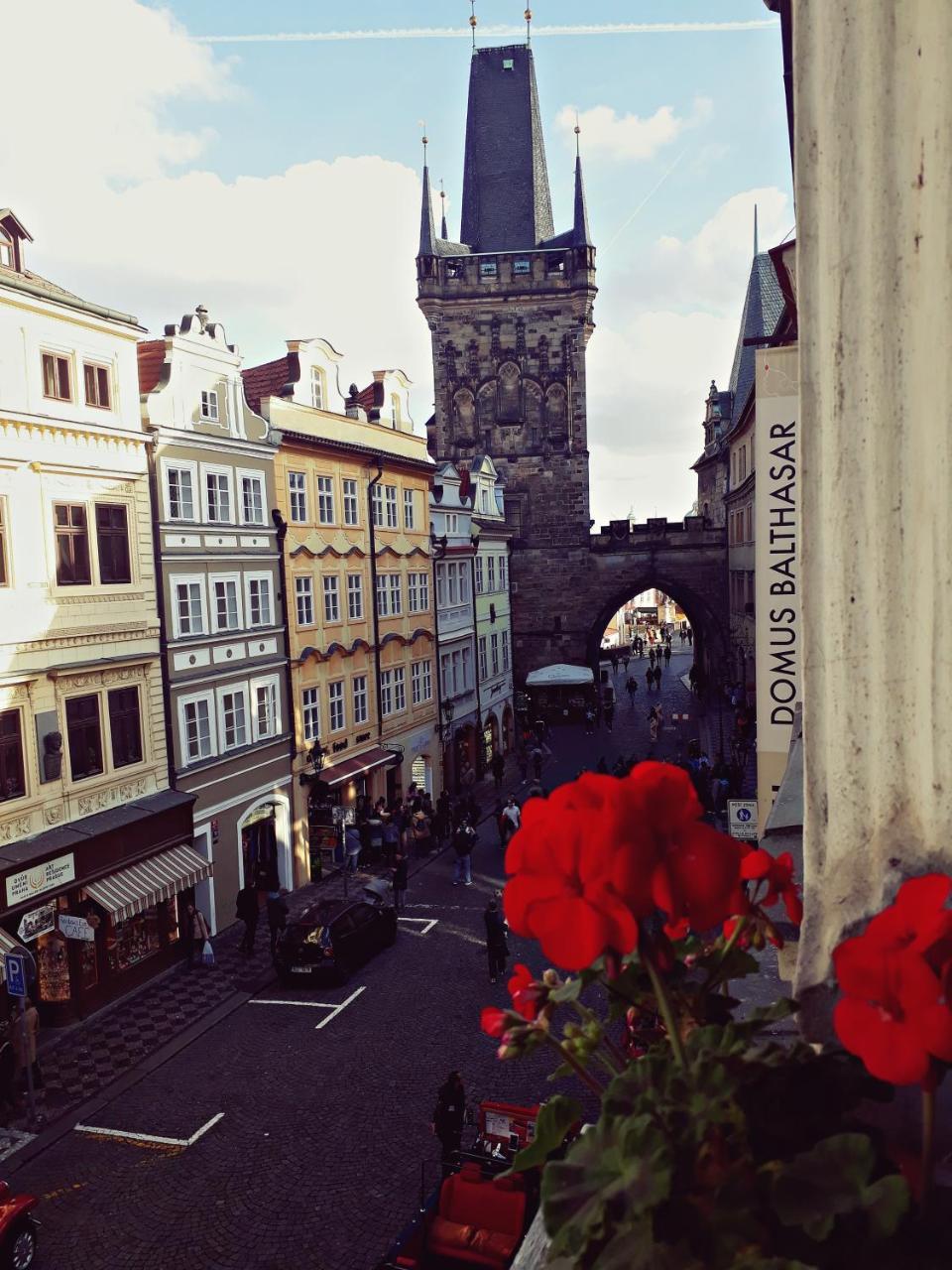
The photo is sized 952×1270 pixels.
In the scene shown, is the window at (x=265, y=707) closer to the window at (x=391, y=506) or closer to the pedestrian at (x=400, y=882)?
the pedestrian at (x=400, y=882)

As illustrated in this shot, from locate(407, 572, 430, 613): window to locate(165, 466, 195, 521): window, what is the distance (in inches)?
438

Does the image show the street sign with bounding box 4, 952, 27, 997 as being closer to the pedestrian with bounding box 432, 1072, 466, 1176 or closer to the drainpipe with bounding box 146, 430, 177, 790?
the pedestrian with bounding box 432, 1072, 466, 1176

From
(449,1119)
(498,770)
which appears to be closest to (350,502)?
(498,770)

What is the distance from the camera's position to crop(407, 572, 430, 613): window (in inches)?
1210

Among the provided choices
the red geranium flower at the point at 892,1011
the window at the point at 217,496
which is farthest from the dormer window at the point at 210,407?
the red geranium flower at the point at 892,1011

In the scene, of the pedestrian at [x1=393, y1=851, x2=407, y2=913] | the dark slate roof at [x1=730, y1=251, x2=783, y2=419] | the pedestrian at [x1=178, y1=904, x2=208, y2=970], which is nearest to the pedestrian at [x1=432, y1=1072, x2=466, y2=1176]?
the pedestrian at [x1=178, y1=904, x2=208, y2=970]

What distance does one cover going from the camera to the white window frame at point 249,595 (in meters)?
21.9

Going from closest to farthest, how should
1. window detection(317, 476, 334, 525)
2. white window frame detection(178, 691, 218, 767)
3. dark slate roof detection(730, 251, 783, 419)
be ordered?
1. white window frame detection(178, 691, 218, 767)
2. window detection(317, 476, 334, 525)
3. dark slate roof detection(730, 251, 783, 419)

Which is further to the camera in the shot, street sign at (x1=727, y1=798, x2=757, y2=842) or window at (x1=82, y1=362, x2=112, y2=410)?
window at (x1=82, y1=362, x2=112, y2=410)

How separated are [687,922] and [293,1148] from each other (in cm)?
1180

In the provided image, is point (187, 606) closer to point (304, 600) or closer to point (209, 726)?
point (209, 726)

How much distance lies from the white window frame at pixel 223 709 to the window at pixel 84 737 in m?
3.76

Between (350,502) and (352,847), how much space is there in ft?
29.4

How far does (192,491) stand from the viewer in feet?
65.8
